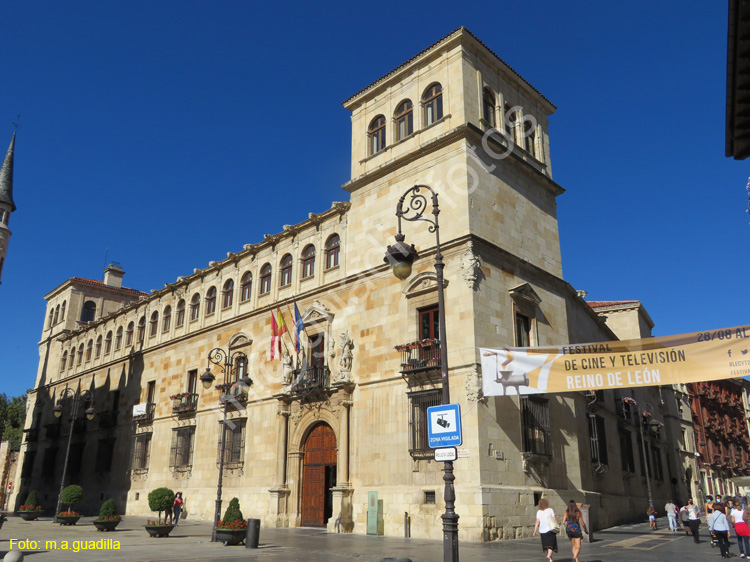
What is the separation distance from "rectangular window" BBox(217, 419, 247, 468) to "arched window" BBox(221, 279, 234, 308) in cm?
757

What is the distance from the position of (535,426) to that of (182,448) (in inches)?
855

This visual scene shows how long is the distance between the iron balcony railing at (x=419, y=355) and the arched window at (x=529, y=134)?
39.1 feet

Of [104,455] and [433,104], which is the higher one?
[433,104]

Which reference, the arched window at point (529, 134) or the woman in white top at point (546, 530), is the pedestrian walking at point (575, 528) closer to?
the woman in white top at point (546, 530)

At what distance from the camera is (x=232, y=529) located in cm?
1902

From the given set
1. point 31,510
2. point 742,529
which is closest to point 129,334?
point 31,510

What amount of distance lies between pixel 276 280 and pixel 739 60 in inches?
971

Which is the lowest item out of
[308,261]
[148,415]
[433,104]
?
[148,415]

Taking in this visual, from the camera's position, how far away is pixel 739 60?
36.8ft

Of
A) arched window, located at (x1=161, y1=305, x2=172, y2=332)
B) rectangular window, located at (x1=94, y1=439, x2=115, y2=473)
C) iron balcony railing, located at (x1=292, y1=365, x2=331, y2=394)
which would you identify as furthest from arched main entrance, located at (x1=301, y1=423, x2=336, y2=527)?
rectangular window, located at (x1=94, y1=439, x2=115, y2=473)

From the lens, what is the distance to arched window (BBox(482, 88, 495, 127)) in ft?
87.1

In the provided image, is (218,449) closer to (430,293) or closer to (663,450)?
(430,293)

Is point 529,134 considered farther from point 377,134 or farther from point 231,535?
point 231,535

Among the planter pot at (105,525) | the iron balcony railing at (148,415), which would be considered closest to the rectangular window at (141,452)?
the iron balcony railing at (148,415)
